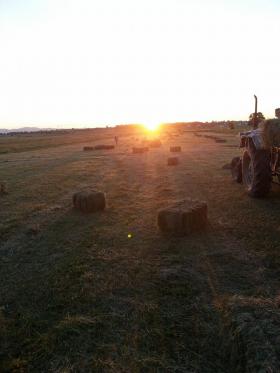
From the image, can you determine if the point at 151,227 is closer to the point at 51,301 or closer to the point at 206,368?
the point at 51,301

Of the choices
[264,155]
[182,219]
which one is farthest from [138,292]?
[264,155]

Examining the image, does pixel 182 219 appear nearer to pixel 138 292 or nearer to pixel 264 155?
pixel 138 292

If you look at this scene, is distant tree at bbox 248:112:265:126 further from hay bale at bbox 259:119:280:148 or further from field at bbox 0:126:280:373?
field at bbox 0:126:280:373

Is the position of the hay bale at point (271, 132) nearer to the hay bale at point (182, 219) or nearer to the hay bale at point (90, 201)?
the hay bale at point (182, 219)

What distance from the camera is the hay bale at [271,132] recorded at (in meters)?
8.92

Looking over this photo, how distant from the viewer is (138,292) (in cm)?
526

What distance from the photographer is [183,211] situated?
25.0ft

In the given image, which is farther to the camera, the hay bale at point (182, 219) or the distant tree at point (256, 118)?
the distant tree at point (256, 118)

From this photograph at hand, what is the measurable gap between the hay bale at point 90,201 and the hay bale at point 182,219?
2.66 metres

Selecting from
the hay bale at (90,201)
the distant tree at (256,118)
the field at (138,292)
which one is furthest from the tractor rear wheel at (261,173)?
the hay bale at (90,201)

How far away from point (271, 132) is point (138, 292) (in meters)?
5.89

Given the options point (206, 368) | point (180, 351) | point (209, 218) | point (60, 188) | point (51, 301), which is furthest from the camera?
point (60, 188)

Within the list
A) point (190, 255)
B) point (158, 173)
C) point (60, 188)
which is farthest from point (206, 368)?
point (158, 173)

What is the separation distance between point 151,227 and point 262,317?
13.7 feet
